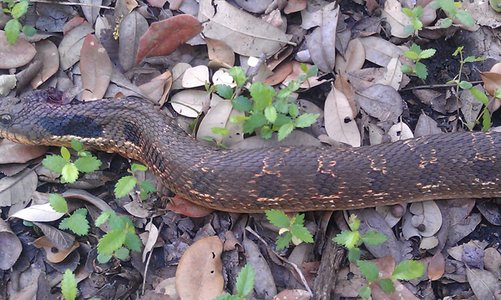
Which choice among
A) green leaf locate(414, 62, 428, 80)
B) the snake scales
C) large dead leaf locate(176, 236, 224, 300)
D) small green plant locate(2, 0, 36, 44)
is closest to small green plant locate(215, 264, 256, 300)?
large dead leaf locate(176, 236, 224, 300)

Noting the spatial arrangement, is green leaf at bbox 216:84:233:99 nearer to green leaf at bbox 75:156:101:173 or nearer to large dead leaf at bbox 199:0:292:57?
large dead leaf at bbox 199:0:292:57

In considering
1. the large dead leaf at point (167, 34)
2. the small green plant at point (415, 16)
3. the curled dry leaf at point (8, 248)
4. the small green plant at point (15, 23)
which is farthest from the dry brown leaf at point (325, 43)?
the curled dry leaf at point (8, 248)

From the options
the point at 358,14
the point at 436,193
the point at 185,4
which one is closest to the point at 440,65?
the point at 358,14

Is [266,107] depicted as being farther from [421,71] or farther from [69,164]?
[69,164]

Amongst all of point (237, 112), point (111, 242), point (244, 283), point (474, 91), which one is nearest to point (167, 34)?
point (237, 112)

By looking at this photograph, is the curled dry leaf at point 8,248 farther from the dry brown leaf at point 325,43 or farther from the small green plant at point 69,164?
the dry brown leaf at point 325,43
